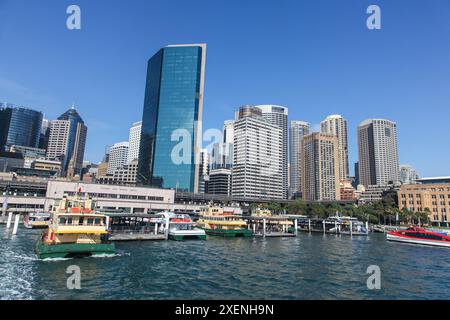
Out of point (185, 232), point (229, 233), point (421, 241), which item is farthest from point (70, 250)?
point (421, 241)

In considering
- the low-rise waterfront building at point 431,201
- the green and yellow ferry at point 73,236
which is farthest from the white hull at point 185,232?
the low-rise waterfront building at point 431,201

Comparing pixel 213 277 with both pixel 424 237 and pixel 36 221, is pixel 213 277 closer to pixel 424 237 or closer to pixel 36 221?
pixel 424 237

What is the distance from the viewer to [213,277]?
30.8 meters

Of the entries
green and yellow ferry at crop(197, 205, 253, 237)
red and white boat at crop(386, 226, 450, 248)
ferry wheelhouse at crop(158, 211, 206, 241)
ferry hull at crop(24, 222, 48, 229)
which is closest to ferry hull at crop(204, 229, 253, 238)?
green and yellow ferry at crop(197, 205, 253, 237)

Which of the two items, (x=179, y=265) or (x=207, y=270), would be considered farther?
(x=179, y=265)

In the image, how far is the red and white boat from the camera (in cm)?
7025

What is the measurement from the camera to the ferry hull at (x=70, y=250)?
36469 mm

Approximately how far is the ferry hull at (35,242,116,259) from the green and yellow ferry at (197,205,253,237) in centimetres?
4328

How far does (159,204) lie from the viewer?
138m

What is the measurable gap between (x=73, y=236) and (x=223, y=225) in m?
49.2

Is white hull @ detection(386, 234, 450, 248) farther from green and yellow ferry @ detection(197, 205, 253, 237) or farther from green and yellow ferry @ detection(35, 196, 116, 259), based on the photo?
green and yellow ferry @ detection(35, 196, 116, 259)
